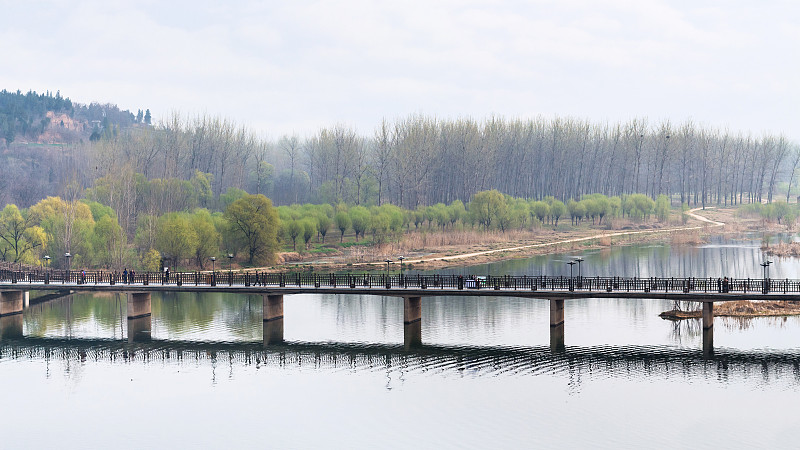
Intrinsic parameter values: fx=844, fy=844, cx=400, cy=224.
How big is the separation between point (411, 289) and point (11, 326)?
32.3 m

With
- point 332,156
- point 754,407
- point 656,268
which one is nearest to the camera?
point 754,407

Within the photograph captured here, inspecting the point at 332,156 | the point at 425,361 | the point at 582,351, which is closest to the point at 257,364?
the point at 425,361

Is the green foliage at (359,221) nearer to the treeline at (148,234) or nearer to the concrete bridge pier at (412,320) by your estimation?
the treeline at (148,234)

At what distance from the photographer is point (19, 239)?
300 feet

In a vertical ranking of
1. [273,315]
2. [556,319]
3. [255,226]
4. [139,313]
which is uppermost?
[255,226]

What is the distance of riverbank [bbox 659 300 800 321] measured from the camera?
2485 inches

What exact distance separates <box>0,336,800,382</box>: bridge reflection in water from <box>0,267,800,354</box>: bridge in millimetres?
2553

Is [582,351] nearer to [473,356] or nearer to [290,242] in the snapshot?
[473,356]

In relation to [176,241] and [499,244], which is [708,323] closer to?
[176,241]

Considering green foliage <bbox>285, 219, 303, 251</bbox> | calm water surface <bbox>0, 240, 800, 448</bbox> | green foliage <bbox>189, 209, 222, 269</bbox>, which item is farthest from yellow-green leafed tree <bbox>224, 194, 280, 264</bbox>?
calm water surface <bbox>0, 240, 800, 448</bbox>

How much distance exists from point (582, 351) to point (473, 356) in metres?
6.88

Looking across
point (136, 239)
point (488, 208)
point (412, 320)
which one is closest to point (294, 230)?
point (136, 239)

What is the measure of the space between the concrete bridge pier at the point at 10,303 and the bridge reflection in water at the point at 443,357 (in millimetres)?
11098

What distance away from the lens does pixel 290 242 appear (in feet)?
371
